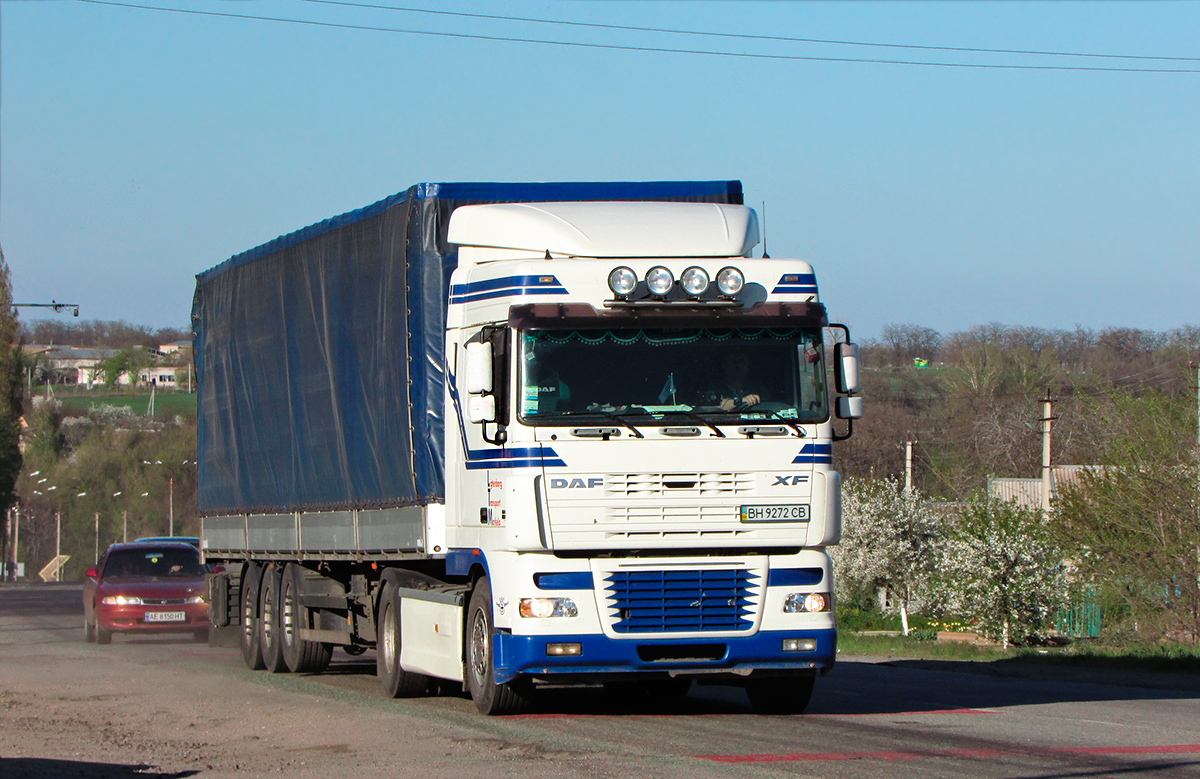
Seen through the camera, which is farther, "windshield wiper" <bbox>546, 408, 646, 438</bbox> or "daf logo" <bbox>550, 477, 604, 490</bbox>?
"windshield wiper" <bbox>546, 408, 646, 438</bbox>

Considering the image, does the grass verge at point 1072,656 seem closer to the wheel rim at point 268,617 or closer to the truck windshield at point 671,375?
the truck windshield at point 671,375

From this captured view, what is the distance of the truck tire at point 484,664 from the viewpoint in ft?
39.2

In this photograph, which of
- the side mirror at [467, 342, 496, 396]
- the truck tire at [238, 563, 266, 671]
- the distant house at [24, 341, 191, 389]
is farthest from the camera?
the distant house at [24, 341, 191, 389]

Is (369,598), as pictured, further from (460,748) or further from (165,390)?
(165,390)

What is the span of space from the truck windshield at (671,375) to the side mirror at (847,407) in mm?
131

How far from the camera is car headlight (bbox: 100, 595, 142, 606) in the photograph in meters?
24.1

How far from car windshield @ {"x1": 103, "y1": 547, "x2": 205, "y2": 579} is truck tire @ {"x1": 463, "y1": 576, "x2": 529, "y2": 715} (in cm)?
1370

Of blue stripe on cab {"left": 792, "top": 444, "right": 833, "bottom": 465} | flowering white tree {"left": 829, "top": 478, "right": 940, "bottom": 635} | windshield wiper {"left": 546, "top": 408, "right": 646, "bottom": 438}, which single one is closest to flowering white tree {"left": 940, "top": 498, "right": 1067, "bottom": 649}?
flowering white tree {"left": 829, "top": 478, "right": 940, "bottom": 635}

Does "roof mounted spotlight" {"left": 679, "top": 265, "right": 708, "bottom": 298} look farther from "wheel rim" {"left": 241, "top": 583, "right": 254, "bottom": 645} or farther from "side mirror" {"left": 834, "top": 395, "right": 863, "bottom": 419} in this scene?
"wheel rim" {"left": 241, "top": 583, "right": 254, "bottom": 645}

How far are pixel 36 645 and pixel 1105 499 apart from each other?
1917 cm

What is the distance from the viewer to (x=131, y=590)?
79.5 feet

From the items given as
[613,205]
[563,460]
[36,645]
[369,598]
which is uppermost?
[613,205]

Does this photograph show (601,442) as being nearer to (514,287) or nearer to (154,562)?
(514,287)

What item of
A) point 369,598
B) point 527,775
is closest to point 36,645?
point 369,598
